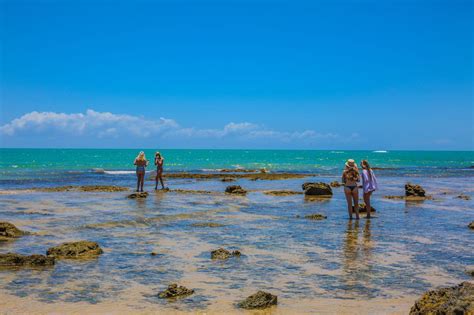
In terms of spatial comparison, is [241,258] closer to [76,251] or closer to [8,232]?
[76,251]

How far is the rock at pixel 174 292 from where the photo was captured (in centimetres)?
729

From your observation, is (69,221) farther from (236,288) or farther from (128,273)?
(236,288)

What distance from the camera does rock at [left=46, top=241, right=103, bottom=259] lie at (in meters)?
9.84

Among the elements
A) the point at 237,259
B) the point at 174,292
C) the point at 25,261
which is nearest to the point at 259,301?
the point at 174,292

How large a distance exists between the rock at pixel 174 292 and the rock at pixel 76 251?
10.3ft

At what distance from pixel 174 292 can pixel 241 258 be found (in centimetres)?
279

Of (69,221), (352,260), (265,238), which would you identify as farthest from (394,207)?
(69,221)

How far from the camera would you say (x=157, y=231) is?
1320 cm

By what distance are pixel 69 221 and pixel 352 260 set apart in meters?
9.29

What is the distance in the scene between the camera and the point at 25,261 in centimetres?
906

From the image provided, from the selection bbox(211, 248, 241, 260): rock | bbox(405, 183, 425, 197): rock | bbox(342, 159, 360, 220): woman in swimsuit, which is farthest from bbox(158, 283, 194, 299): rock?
bbox(405, 183, 425, 197): rock

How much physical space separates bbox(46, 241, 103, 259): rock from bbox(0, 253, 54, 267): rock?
664 millimetres

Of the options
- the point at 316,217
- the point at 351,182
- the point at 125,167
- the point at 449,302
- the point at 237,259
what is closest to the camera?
the point at 449,302

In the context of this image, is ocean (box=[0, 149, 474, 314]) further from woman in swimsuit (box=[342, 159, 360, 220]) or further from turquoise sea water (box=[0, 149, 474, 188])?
turquoise sea water (box=[0, 149, 474, 188])
